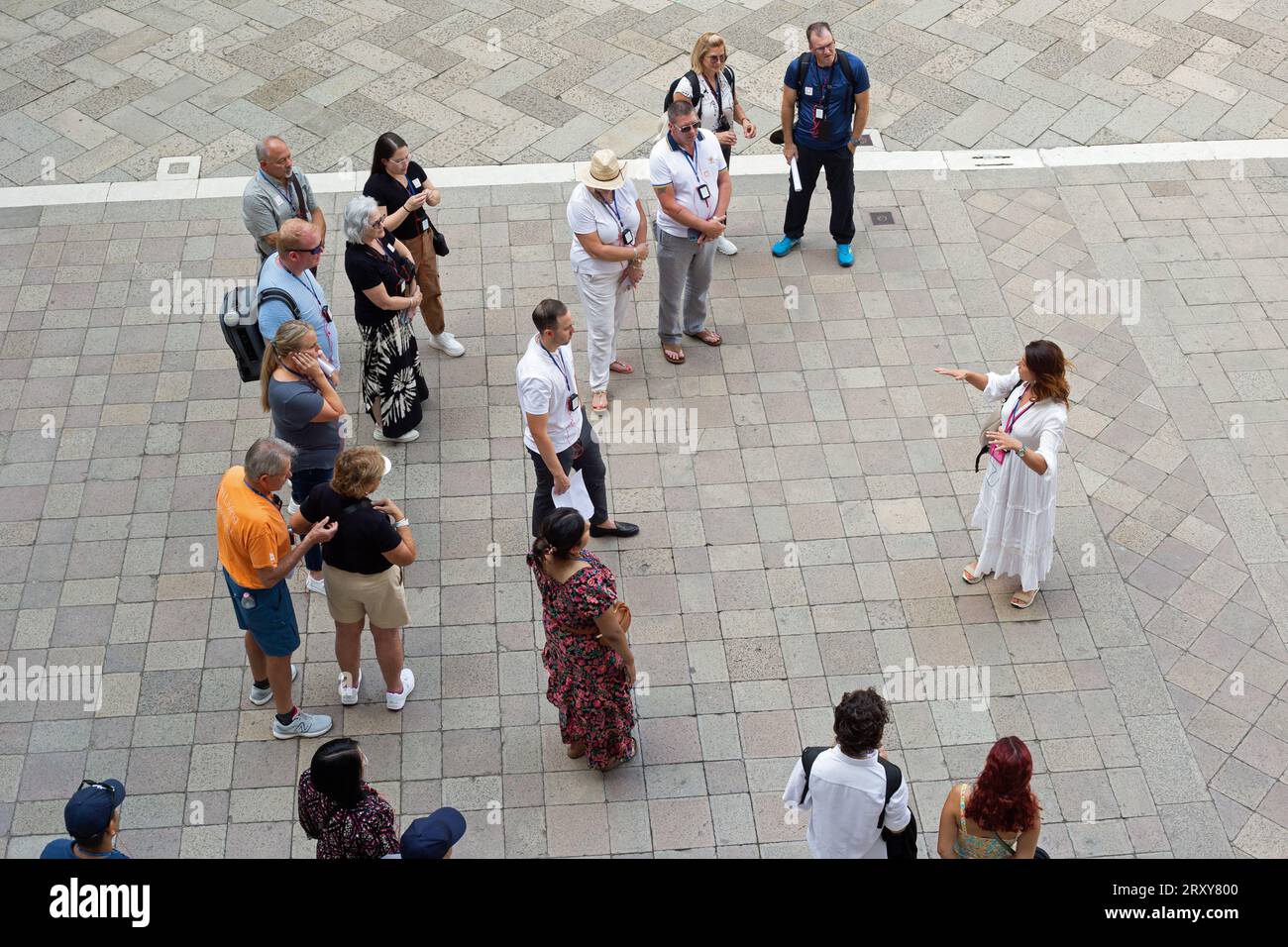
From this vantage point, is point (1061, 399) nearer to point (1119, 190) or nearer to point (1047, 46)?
point (1119, 190)

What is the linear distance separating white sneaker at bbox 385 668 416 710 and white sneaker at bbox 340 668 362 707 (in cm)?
17

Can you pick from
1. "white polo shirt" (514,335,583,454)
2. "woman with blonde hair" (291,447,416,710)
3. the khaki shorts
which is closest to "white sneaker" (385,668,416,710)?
"woman with blonde hair" (291,447,416,710)

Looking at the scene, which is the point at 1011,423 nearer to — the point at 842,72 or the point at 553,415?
the point at 553,415

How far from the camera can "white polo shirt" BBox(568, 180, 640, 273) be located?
7586mm

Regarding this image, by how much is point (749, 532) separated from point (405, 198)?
3.02 metres

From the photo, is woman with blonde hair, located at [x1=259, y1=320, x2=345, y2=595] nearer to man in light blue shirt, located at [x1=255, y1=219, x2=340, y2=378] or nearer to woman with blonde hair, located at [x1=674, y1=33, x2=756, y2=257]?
man in light blue shirt, located at [x1=255, y1=219, x2=340, y2=378]

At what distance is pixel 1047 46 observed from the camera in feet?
38.8

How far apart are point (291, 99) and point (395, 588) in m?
6.73

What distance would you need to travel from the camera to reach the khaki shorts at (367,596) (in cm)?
597

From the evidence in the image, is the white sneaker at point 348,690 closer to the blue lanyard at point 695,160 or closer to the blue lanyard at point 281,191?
the blue lanyard at point 281,191

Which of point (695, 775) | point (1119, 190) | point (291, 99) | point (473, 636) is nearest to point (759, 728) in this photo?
point (695, 775)

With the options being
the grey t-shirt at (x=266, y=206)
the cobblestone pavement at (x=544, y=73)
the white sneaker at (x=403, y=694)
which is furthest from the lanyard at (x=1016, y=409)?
the cobblestone pavement at (x=544, y=73)

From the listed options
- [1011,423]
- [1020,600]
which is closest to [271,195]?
[1011,423]

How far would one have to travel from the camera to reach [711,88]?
8.82 m
